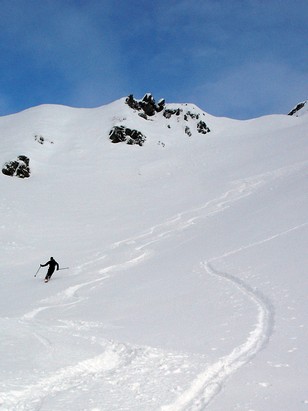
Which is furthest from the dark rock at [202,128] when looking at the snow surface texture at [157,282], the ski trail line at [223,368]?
the ski trail line at [223,368]

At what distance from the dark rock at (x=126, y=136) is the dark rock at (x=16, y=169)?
16492 millimetres

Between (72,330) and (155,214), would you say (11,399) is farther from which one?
(155,214)

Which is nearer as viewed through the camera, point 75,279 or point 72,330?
point 72,330

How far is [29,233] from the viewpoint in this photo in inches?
1136

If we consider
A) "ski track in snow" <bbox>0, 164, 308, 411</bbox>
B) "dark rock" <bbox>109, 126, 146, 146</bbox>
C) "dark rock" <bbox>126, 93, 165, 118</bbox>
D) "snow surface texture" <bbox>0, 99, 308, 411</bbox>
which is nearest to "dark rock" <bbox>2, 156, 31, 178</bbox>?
"snow surface texture" <bbox>0, 99, 308, 411</bbox>

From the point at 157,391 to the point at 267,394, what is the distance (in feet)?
5.25

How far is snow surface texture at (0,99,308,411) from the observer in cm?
621

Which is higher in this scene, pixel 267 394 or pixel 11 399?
pixel 11 399

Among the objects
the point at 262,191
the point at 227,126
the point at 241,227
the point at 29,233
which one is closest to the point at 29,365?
the point at 241,227

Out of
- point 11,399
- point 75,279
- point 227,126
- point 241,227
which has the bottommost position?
point 11,399

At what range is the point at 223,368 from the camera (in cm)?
675

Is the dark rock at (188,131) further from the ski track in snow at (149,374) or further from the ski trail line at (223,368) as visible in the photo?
the ski trail line at (223,368)

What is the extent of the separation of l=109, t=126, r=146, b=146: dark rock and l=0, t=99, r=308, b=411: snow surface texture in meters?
7.40

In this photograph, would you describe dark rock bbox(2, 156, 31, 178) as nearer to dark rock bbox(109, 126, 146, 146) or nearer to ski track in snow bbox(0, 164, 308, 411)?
dark rock bbox(109, 126, 146, 146)
